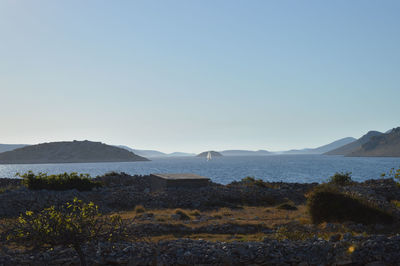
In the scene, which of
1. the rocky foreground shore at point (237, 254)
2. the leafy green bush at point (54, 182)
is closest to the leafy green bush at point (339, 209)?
the rocky foreground shore at point (237, 254)

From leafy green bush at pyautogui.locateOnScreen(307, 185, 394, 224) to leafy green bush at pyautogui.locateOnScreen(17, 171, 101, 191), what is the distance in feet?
83.5

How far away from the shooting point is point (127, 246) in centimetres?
1330

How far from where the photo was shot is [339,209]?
69.9 ft

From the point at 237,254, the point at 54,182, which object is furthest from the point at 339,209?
the point at 54,182

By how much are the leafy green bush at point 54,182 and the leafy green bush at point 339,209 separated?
25.5 m

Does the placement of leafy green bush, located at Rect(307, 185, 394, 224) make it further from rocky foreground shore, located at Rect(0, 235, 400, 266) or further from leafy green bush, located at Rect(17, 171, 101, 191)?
leafy green bush, located at Rect(17, 171, 101, 191)

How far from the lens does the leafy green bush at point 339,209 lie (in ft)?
66.9

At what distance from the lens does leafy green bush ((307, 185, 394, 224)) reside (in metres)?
20.4

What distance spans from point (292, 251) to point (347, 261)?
1950 mm

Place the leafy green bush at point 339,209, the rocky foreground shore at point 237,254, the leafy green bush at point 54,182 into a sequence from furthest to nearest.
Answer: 1. the leafy green bush at point 54,182
2. the leafy green bush at point 339,209
3. the rocky foreground shore at point 237,254

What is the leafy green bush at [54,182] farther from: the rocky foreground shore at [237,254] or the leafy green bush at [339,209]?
the leafy green bush at [339,209]

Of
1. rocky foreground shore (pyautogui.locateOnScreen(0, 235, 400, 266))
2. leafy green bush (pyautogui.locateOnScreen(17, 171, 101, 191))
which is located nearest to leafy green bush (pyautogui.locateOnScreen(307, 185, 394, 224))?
rocky foreground shore (pyautogui.locateOnScreen(0, 235, 400, 266))

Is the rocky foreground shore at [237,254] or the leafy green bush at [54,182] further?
the leafy green bush at [54,182]

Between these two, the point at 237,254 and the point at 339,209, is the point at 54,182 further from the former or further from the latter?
the point at 237,254
